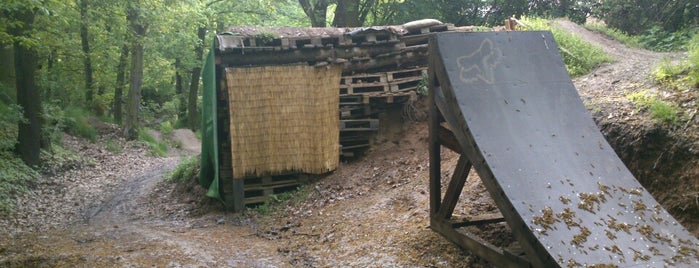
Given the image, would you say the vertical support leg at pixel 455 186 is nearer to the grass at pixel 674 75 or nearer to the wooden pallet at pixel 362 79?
the grass at pixel 674 75

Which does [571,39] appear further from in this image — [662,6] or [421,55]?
[662,6]

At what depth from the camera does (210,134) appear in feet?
34.5

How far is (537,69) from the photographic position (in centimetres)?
571

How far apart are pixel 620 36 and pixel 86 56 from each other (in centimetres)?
1666

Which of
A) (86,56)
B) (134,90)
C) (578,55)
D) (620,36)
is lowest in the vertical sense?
(134,90)

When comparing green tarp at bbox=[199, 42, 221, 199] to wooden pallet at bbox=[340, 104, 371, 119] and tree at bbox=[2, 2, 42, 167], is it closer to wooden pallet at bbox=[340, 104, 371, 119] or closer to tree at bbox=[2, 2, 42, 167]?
wooden pallet at bbox=[340, 104, 371, 119]

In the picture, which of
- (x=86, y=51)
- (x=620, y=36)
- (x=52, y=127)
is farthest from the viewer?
(x=86, y=51)

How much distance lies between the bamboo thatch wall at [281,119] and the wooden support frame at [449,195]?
13.9 ft

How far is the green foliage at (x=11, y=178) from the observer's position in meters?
10.4

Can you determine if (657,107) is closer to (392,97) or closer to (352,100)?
(392,97)

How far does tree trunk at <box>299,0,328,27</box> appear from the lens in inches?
827

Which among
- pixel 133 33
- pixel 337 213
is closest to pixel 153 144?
pixel 133 33

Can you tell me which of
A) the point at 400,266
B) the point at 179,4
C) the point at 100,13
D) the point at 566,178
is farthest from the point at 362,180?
the point at 179,4

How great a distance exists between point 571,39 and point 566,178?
764 centimetres
